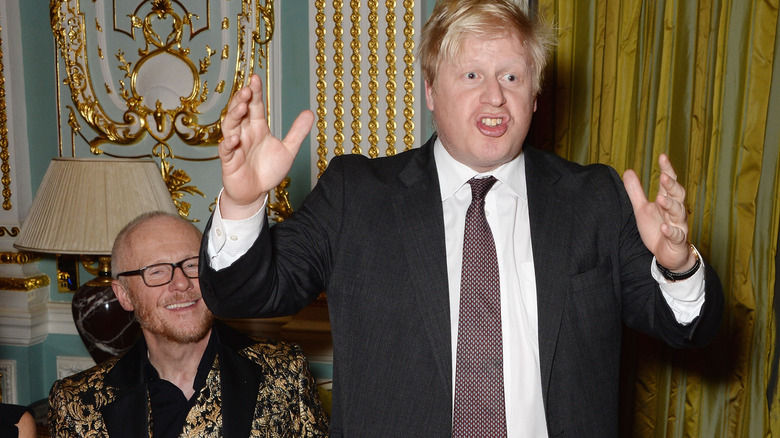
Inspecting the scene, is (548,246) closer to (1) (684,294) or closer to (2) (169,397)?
(1) (684,294)

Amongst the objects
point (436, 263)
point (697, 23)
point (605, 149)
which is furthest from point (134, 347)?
point (697, 23)

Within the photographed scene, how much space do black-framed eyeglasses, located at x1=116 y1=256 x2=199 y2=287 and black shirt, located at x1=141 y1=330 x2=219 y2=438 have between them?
19 centimetres

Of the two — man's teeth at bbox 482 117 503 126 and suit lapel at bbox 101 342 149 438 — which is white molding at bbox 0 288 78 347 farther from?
man's teeth at bbox 482 117 503 126

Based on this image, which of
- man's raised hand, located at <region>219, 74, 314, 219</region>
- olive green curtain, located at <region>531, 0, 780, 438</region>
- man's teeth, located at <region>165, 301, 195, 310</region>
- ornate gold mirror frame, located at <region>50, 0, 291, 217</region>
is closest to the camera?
man's raised hand, located at <region>219, 74, 314, 219</region>

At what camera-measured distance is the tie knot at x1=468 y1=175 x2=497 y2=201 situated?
1.50 metres

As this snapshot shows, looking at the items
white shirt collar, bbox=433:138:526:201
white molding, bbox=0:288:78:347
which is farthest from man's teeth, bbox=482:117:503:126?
white molding, bbox=0:288:78:347

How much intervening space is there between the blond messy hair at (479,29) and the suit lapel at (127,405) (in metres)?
1.12

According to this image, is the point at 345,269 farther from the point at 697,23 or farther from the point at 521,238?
the point at 697,23

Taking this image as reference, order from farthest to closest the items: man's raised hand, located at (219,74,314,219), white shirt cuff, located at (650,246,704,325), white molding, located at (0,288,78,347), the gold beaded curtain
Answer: white molding, located at (0,288,78,347) < the gold beaded curtain < white shirt cuff, located at (650,246,704,325) < man's raised hand, located at (219,74,314,219)

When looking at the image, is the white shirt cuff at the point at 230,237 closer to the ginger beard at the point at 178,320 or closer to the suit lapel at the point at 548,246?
the suit lapel at the point at 548,246

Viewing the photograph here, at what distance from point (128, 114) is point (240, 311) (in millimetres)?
1922

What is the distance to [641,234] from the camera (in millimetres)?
1368

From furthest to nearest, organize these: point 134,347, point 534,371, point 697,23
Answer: point 697,23, point 134,347, point 534,371

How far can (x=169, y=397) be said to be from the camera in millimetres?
2072
